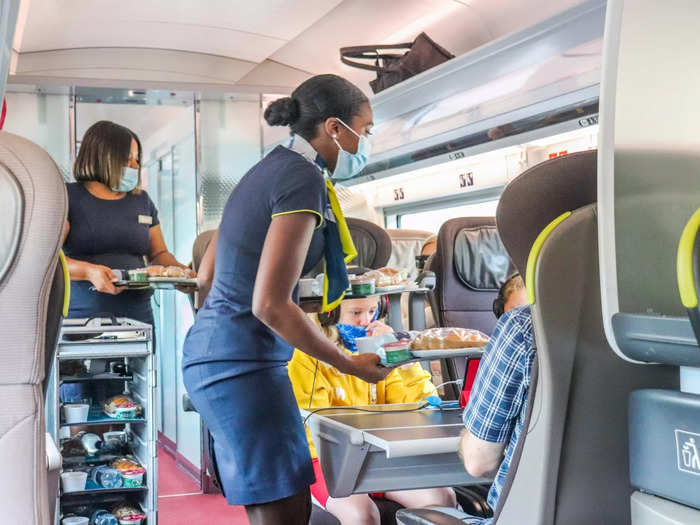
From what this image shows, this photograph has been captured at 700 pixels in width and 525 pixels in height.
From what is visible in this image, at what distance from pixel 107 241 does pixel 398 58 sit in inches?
93.7

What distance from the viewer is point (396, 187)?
8.15 m

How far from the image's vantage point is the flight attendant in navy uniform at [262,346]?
2.12m

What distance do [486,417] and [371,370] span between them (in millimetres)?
619

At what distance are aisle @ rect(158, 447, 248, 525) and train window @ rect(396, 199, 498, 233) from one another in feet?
9.12

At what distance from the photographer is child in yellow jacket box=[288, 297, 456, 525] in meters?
2.99

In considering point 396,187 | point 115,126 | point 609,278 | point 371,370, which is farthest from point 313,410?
point 396,187

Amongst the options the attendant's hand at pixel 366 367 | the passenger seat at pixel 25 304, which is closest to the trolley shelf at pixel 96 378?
the attendant's hand at pixel 366 367

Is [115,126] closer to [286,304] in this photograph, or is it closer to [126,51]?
[286,304]

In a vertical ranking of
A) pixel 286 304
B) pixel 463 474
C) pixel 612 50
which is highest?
pixel 612 50

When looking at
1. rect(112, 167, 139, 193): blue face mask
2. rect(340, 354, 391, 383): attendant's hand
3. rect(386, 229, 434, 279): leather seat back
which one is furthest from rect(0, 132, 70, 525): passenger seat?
rect(386, 229, 434, 279): leather seat back

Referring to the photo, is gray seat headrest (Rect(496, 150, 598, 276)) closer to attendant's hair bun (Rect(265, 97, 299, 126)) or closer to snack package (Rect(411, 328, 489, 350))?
snack package (Rect(411, 328, 489, 350))

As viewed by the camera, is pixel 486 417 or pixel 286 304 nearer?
pixel 486 417

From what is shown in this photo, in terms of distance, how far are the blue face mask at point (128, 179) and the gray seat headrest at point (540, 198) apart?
2962 millimetres

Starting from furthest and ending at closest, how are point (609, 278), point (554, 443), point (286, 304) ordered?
point (286, 304) < point (554, 443) < point (609, 278)
